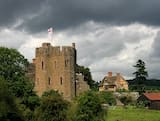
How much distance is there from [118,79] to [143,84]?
439 inches

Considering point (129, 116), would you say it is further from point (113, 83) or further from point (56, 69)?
point (113, 83)

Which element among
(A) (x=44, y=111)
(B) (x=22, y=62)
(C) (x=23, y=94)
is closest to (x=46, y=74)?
(B) (x=22, y=62)

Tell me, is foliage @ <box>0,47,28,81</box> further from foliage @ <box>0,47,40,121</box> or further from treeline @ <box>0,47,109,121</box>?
treeline @ <box>0,47,109,121</box>

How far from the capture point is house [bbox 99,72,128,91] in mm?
115875

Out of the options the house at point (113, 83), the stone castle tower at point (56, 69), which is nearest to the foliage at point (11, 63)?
the stone castle tower at point (56, 69)

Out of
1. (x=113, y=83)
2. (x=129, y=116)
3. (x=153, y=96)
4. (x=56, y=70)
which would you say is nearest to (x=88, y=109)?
(x=129, y=116)

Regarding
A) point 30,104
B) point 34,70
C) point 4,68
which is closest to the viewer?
point 30,104

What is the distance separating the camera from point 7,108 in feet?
150

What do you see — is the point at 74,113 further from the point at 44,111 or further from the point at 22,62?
the point at 22,62

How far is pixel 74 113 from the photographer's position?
50344mm

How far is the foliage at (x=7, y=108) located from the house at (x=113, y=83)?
67.6 metres

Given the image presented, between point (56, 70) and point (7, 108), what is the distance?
A: 4050 cm

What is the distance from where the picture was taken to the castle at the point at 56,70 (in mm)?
85500

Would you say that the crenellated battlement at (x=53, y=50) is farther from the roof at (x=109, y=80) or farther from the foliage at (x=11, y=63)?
the roof at (x=109, y=80)
